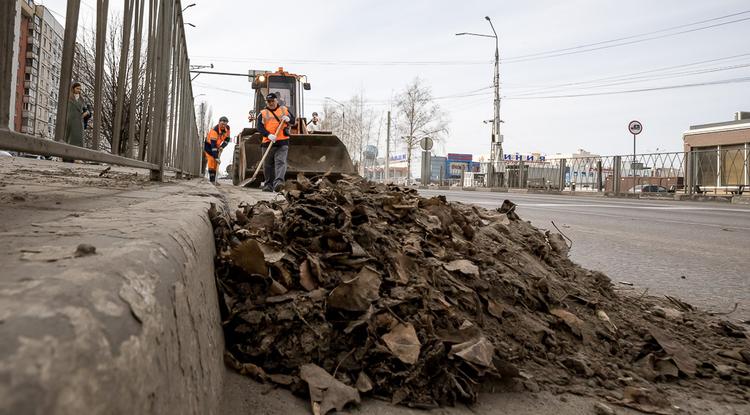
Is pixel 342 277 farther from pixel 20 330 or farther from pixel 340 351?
pixel 20 330

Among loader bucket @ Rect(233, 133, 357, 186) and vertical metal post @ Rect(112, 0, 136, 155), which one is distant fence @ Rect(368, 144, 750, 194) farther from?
vertical metal post @ Rect(112, 0, 136, 155)

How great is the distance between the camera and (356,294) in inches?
64.5

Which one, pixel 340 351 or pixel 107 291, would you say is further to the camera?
pixel 340 351

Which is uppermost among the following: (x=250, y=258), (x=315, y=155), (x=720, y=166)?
(x=720, y=166)

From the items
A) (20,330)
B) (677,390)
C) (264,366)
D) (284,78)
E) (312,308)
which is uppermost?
(284,78)

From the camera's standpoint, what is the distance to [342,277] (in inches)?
69.7

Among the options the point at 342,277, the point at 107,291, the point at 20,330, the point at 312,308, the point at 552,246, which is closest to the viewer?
the point at 20,330

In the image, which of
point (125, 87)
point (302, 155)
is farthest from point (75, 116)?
point (302, 155)

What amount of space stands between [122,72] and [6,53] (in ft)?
4.50

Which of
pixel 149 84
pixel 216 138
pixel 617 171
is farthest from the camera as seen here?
pixel 617 171

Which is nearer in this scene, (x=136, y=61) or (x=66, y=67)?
(x=66, y=67)

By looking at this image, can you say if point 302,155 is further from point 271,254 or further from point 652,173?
point 652,173

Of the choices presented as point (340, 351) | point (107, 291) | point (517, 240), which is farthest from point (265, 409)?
Result: point (517, 240)

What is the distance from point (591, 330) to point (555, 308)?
165mm
